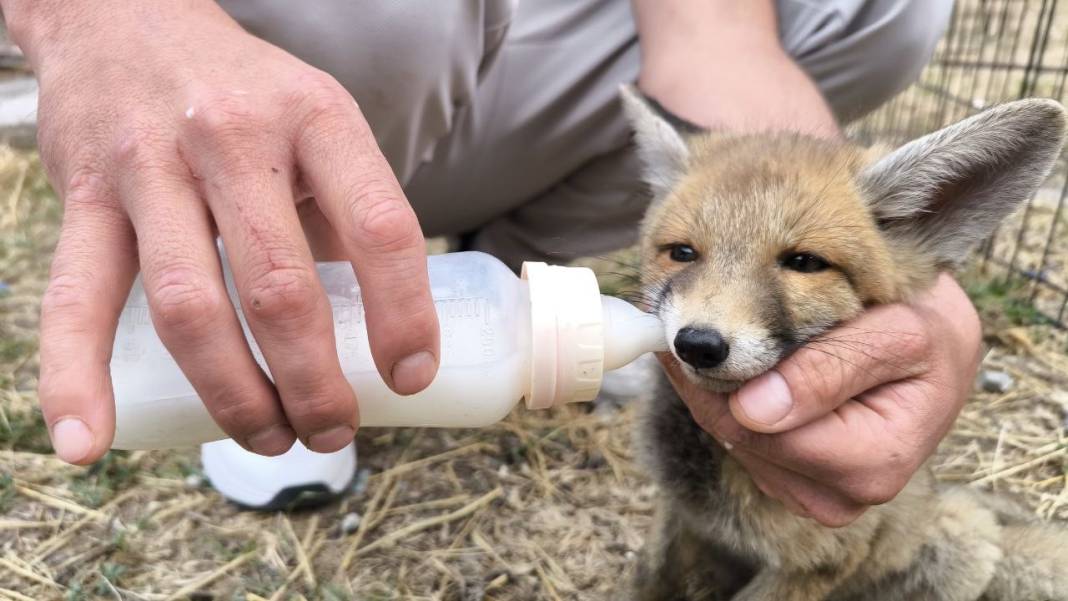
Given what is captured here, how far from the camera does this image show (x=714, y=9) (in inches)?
88.7

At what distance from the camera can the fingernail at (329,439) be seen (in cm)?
110

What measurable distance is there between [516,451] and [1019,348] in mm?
1788

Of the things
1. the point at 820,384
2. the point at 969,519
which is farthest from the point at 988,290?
the point at 820,384

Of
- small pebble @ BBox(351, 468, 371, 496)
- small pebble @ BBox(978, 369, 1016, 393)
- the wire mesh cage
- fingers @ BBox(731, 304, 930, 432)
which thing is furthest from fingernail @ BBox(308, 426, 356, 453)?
small pebble @ BBox(978, 369, 1016, 393)

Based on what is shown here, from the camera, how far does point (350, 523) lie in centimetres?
223

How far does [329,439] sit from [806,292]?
846 millimetres

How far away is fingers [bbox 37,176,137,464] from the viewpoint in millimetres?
956

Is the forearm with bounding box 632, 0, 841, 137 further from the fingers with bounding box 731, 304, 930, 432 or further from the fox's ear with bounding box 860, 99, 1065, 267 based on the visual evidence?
the fingers with bounding box 731, 304, 930, 432

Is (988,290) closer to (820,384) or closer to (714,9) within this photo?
(714,9)

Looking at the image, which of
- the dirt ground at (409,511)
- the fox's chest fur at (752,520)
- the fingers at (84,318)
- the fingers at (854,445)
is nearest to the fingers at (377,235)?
the fingers at (84,318)

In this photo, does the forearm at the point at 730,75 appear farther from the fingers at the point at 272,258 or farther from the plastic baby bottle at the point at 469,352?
the fingers at the point at 272,258

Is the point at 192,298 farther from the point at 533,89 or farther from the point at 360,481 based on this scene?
the point at 533,89

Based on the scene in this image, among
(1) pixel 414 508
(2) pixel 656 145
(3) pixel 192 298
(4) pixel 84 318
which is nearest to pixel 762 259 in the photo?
(2) pixel 656 145

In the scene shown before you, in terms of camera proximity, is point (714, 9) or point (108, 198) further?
point (714, 9)
